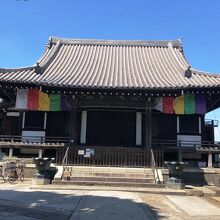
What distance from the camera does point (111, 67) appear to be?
23.6 m

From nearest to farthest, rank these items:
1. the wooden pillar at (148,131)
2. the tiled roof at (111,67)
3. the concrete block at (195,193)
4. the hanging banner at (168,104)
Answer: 1. the concrete block at (195,193)
2. the wooden pillar at (148,131)
3. the tiled roof at (111,67)
4. the hanging banner at (168,104)

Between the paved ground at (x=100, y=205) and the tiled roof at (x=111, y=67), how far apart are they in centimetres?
655

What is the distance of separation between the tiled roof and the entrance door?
194cm

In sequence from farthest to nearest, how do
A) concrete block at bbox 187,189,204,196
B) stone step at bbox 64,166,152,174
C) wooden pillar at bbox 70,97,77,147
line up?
wooden pillar at bbox 70,97,77,147, stone step at bbox 64,166,152,174, concrete block at bbox 187,189,204,196

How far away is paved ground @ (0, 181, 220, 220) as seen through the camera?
8.90 m

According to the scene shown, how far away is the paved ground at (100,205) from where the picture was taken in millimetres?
8898

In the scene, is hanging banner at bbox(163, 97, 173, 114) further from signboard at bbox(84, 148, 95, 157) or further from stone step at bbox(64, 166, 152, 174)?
signboard at bbox(84, 148, 95, 157)

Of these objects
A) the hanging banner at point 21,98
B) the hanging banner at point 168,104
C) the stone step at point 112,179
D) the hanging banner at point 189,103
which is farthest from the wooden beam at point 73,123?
the hanging banner at point 189,103

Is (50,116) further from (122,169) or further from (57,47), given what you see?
(57,47)

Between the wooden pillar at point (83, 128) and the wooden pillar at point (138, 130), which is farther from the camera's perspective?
the wooden pillar at point (83, 128)

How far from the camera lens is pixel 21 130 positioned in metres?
20.1

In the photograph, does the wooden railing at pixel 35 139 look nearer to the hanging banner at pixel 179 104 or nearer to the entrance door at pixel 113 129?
the entrance door at pixel 113 129

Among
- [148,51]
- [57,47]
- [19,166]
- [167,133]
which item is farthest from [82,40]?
[19,166]

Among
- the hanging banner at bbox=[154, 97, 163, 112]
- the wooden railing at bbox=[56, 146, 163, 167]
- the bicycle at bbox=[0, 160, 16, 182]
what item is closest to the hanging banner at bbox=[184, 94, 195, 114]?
the hanging banner at bbox=[154, 97, 163, 112]
